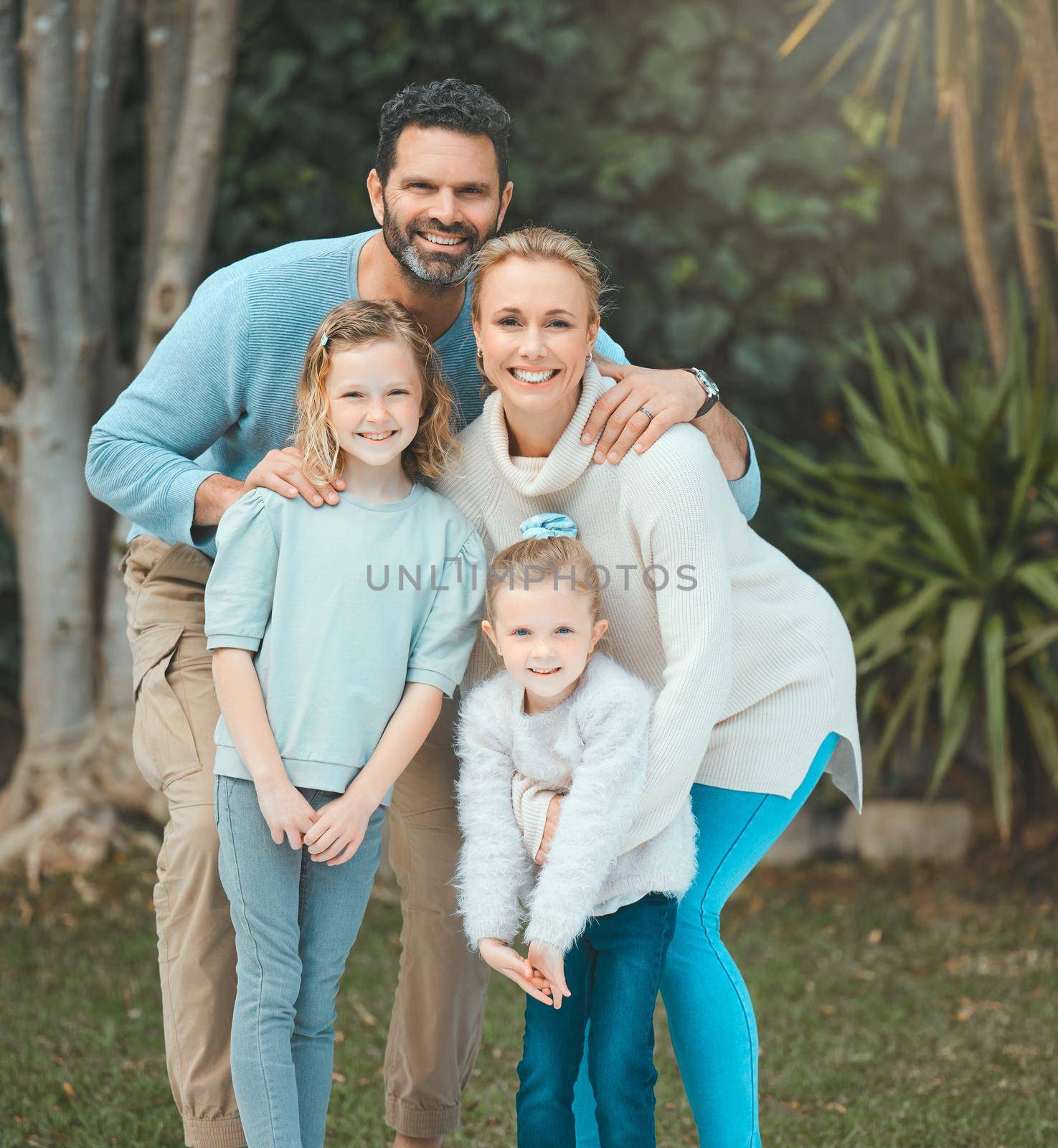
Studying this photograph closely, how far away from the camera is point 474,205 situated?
2.35m

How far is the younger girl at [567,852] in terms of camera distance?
190 centimetres

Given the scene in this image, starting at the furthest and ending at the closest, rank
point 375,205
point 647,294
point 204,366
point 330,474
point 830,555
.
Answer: point 647,294
point 830,555
point 375,205
point 204,366
point 330,474

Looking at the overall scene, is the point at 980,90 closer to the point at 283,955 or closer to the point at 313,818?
the point at 313,818

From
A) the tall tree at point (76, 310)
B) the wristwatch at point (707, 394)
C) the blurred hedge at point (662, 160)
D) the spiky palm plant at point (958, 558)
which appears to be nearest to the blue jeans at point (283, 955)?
the wristwatch at point (707, 394)

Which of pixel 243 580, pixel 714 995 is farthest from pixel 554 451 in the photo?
pixel 714 995

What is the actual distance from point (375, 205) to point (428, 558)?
2.57 ft

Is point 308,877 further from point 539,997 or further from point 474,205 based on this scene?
point 474,205

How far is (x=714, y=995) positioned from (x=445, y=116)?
151 cm

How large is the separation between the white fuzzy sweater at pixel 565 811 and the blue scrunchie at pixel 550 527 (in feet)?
0.67

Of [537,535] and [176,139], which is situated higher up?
[176,139]

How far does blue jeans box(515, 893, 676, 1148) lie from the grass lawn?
0.80m

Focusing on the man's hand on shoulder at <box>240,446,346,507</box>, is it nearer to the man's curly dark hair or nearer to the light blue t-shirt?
the light blue t-shirt

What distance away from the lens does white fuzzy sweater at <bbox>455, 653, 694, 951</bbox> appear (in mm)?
1894

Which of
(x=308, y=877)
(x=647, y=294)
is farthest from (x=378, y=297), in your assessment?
(x=647, y=294)
